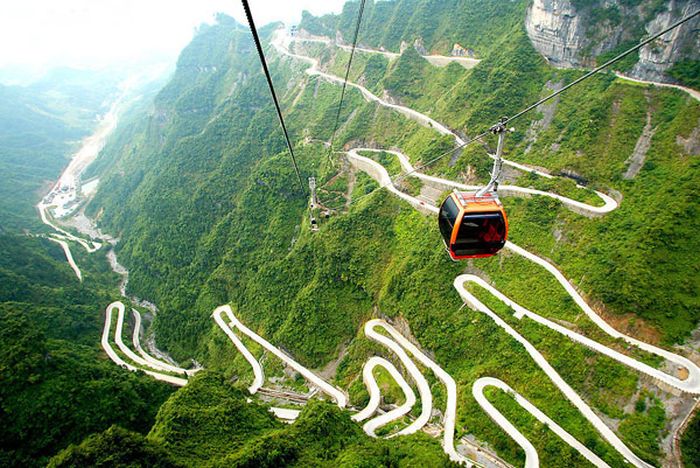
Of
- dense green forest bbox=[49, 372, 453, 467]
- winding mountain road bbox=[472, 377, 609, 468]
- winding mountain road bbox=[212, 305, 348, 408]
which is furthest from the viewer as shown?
winding mountain road bbox=[212, 305, 348, 408]

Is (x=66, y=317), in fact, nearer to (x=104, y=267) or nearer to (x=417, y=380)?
(x=104, y=267)

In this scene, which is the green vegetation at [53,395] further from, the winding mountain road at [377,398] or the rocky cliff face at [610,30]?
the rocky cliff face at [610,30]

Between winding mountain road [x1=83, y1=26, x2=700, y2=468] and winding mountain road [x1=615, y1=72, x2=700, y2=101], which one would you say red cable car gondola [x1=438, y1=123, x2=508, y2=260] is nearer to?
winding mountain road [x1=83, y1=26, x2=700, y2=468]

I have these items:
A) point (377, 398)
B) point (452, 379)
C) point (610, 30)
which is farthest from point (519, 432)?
point (610, 30)

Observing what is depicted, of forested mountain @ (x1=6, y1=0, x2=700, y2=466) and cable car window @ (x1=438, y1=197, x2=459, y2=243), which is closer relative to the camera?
cable car window @ (x1=438, y1=197, x2=459, y2=243)

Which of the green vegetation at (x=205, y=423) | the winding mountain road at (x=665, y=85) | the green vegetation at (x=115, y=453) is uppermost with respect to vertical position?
the winding mountain road at (x=665, y=85)

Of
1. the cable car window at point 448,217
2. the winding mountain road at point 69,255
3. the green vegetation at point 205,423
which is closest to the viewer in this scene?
the cable car window at point 448,217

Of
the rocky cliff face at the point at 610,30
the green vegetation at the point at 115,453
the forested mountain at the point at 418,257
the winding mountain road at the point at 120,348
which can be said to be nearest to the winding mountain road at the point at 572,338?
the forested mountain at the point at 418,257

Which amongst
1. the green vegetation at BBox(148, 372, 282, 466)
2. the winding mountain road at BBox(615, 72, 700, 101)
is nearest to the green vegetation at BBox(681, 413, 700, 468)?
the green vegetation at BBox(148, 372, 282, 466)
